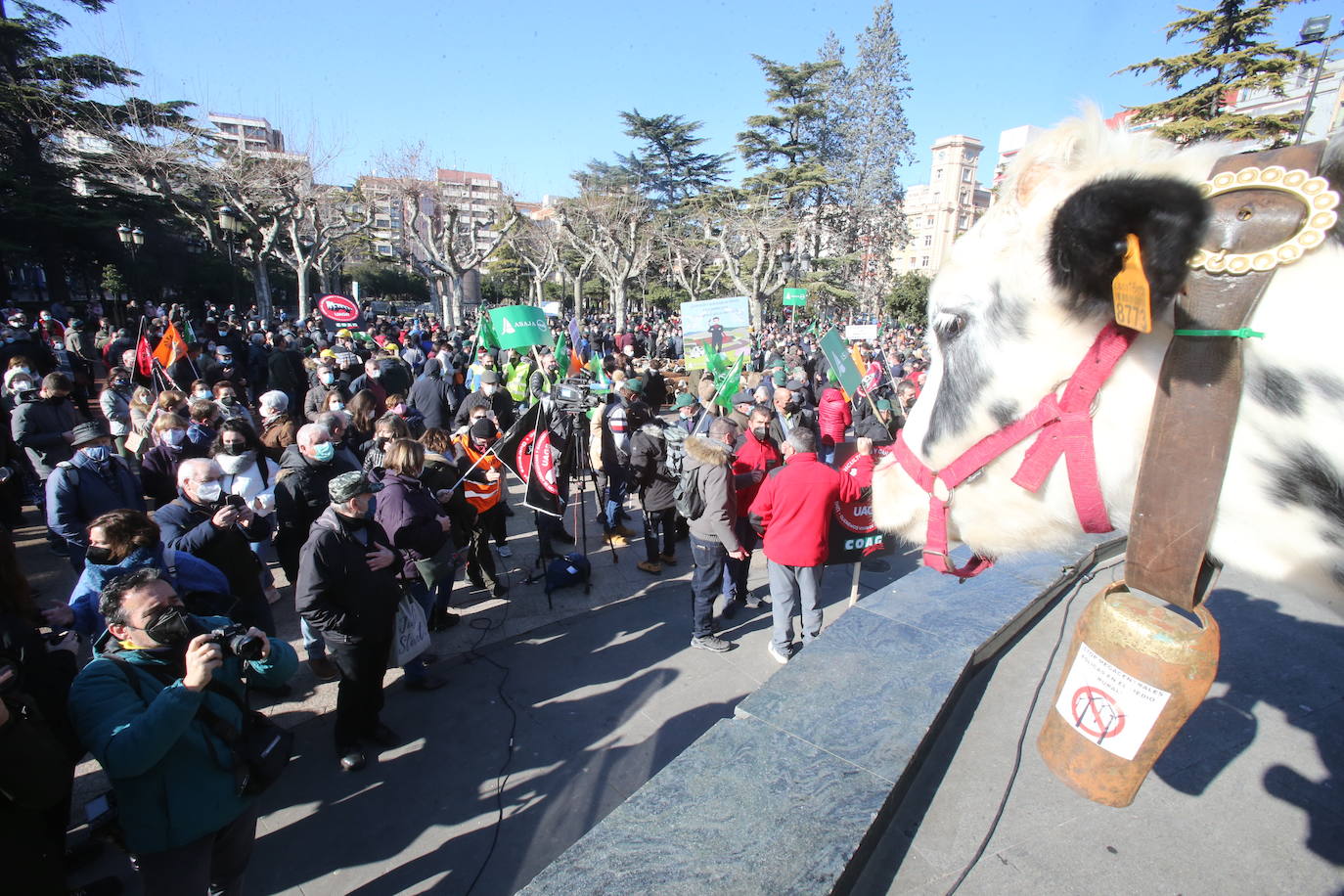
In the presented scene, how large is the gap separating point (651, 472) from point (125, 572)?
491 cm

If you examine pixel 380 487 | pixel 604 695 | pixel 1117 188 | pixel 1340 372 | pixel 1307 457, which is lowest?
pixel 604 695

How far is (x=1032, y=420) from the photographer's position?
115 cm

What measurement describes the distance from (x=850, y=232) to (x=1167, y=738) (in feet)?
136

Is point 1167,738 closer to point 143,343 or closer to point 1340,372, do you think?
point 1340,372

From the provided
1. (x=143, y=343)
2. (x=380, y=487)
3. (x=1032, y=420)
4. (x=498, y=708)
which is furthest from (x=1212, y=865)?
(x=143, y=343)

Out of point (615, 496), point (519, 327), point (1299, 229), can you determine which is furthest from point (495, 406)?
point (1299, 229)

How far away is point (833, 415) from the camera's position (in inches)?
402

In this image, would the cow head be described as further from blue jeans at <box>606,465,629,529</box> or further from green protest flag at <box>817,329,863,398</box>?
blue jeans at <box>606,465,629,529</box>

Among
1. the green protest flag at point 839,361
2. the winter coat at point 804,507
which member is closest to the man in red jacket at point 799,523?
the winter coat at point 804,507

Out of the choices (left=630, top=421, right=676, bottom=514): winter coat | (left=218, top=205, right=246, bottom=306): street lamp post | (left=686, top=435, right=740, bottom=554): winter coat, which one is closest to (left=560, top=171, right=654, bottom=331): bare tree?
(left=218, top=205, right=246, bottom=306): street lamp post

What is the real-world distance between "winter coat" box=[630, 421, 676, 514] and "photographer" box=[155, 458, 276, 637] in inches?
156

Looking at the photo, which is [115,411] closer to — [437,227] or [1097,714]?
[1097,714]

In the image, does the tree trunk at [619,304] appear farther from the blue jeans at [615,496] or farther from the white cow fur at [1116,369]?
the white cow fur at [1116,369]

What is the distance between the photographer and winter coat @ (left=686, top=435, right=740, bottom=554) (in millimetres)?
5668
